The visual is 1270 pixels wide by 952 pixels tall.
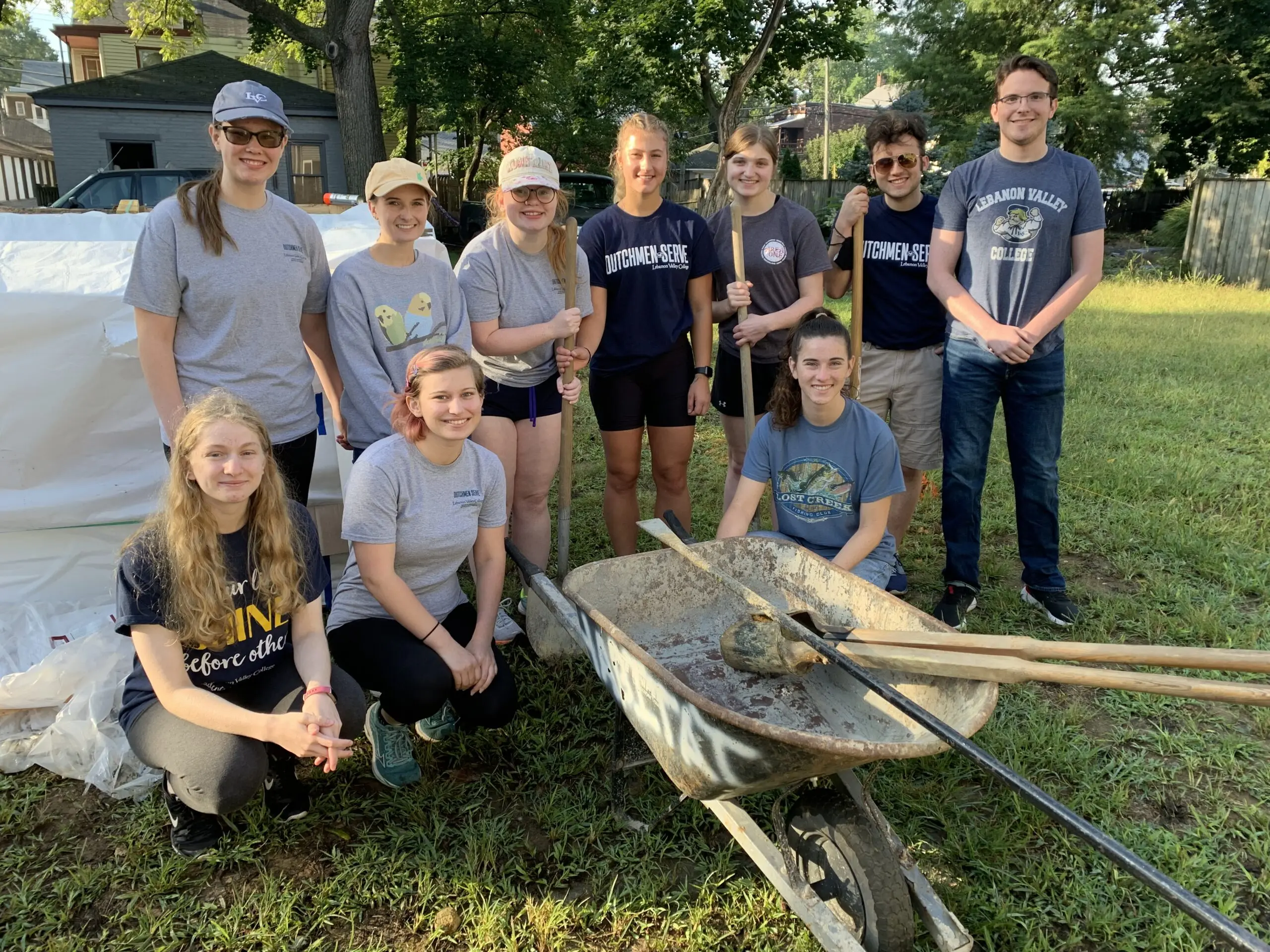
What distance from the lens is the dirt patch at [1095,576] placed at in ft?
13.2

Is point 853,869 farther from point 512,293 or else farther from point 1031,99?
point 1031,99

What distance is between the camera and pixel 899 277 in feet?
12.2

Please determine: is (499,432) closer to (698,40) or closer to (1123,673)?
(1123,673)

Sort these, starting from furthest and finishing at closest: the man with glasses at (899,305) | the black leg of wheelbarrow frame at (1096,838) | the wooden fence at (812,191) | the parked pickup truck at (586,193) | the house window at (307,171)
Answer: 1. the house window at (307,171)
2. the wooden fence at (812,191)
3. the parked pickup truck at (586,193)
4. the man with glasses at (899,305)
5. the black leg of wheelbarrow frame at (1096,838)

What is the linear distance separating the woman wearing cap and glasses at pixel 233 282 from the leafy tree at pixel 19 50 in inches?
2782

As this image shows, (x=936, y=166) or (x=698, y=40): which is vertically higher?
(x=698, y=40)

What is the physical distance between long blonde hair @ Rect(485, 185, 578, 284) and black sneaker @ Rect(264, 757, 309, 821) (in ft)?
6.13

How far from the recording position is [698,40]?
64.0 feet

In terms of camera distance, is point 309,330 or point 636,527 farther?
point 636,527

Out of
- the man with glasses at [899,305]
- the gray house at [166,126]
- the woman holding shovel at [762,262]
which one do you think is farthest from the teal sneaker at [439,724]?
the gray house at [166,126]

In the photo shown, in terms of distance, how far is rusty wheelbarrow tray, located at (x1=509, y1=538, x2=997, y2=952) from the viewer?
5.89ft

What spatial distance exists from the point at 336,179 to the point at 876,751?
20546mm

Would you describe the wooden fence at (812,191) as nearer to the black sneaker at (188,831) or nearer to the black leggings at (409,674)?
the black leggings at (409,674)

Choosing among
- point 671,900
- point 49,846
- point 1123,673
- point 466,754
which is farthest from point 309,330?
point 1123,673
